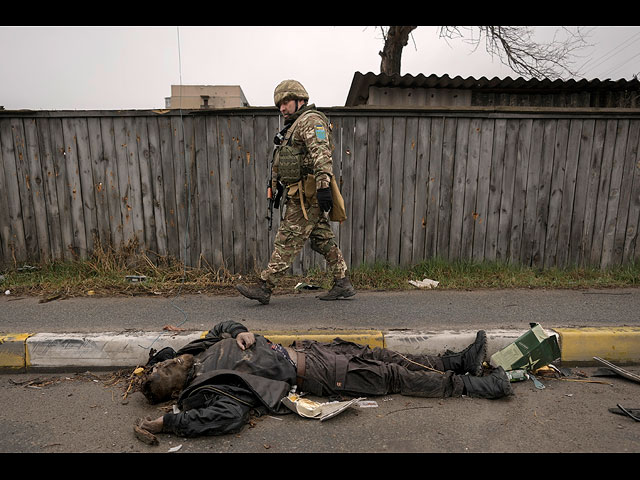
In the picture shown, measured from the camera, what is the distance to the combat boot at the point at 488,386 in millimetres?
2611

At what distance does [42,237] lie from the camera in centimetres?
509

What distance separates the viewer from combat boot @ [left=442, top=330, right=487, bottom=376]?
9.36ft

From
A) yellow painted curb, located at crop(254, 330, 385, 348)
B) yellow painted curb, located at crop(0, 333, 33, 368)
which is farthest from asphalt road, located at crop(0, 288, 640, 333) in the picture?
yellow painted curb, located at crop(0, 333, 33, 368)

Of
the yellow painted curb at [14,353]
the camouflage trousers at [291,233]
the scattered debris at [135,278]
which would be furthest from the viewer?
the scattered debris at [135,278]

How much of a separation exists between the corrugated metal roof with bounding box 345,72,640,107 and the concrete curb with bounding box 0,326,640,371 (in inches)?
147

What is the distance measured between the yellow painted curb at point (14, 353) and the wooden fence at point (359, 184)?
79.0 inches

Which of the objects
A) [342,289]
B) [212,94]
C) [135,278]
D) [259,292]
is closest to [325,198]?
[342,289]

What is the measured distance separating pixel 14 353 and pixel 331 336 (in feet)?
8.19

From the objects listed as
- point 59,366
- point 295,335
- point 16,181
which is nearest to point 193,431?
point 295,335

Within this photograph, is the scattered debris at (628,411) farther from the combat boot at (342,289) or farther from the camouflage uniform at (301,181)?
the camouflage uniform at (301,181)

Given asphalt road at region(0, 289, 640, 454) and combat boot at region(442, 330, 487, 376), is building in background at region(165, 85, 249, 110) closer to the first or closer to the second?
asphalt road at region(0, 289, 640, 454)

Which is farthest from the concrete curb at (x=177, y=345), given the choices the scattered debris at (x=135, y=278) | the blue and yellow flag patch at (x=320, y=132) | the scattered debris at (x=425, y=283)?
the blue and yellow flag patch at (x=320, y=132)

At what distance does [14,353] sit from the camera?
3201mm

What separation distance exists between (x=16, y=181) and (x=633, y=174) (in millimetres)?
7588
